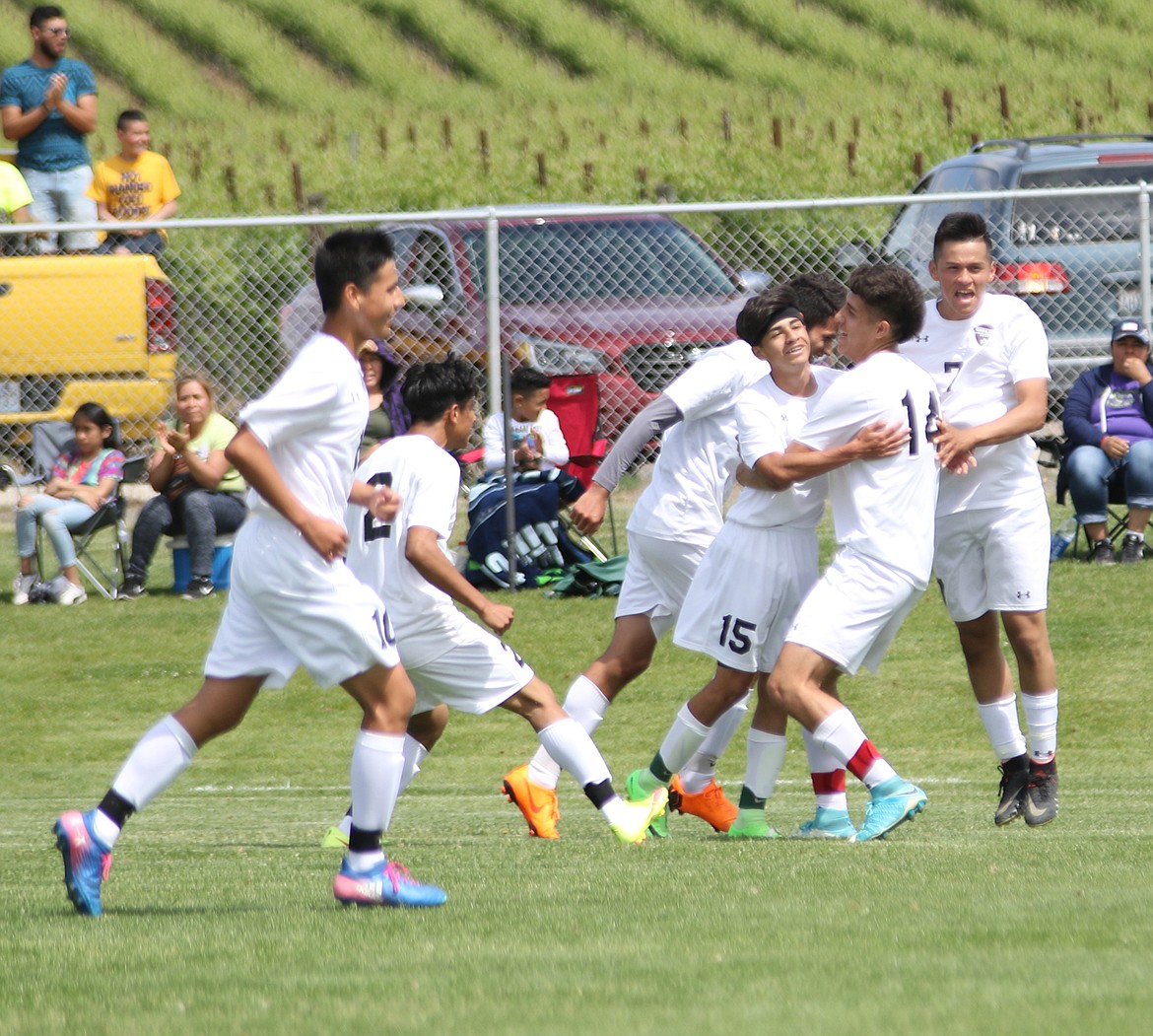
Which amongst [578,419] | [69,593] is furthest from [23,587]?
[578,419]

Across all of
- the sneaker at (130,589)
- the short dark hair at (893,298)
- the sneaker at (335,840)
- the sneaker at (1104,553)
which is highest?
the short dark hair at (893,298)

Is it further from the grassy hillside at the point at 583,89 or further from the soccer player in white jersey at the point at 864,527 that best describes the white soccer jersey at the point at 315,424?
the grassy hillside at the point at 583,89

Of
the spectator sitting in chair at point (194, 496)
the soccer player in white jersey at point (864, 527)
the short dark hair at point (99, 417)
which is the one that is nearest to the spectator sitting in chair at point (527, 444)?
the spectator sitting in chair at point (194, 496)

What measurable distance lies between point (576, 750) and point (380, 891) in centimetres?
161

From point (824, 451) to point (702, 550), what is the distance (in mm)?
1361

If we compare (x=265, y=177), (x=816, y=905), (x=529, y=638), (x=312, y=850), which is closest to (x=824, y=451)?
(x=816, y=905)

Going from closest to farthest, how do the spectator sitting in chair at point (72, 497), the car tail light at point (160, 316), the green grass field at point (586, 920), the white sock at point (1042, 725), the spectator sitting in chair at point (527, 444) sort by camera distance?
the green grass field at point (586, 920) → the white sock at point (1042, 725) → the spectator sitting in chair at point (527, 444) → the spectator sitting in chair at point (72, 497) → the car tail light at point (160, 316)

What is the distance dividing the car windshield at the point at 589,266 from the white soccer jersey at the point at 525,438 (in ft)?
5.06

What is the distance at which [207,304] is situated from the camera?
15.0 meters

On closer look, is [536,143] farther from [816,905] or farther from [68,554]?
[816,905]

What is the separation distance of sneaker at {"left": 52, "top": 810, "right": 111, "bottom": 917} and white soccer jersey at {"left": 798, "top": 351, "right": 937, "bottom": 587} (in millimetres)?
2734

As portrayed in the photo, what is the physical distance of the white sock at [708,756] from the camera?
7.91 metres

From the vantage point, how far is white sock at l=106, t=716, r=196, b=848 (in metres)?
5.53

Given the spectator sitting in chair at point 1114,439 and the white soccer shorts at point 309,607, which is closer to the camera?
the white soccer shorts at point 309,607
